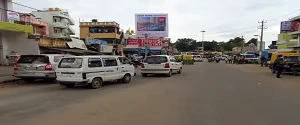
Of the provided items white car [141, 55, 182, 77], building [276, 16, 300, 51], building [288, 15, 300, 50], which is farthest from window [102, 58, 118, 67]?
building [288, 15, 300, 50]

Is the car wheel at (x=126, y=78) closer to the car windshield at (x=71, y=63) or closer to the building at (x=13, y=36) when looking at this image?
the car windshield at (x=71, y=63)

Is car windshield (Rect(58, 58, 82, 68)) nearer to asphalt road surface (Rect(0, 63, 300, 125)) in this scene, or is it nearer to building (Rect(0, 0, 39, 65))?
asphalt road surface (Rect(0, 63, 300, 125))

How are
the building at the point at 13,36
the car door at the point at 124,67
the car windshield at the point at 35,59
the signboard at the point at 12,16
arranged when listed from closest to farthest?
the car windshield at the point at 35,59 → the car door at the point at 124,67 → the building at the point at 13,36 → the signboard at the point at 12,16

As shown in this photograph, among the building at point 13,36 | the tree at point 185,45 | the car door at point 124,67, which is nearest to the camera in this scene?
the car door at point 124,67

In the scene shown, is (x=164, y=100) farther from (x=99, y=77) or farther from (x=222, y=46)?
(x=222, y=46)

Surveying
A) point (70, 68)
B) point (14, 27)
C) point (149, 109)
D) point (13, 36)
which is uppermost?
point (14, 27)

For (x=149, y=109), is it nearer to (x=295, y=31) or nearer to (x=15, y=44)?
(x=15, y=44)

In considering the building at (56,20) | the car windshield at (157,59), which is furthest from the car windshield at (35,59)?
the building at (56,20)

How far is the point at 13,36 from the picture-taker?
28000 millimetres

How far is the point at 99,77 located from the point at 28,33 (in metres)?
16.1

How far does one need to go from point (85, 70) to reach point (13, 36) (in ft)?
56.2

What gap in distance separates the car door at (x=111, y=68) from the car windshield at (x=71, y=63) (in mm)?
1407

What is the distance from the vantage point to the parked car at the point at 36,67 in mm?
15859

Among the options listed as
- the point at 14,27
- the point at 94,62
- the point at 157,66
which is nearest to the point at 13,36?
the point at 14,27
